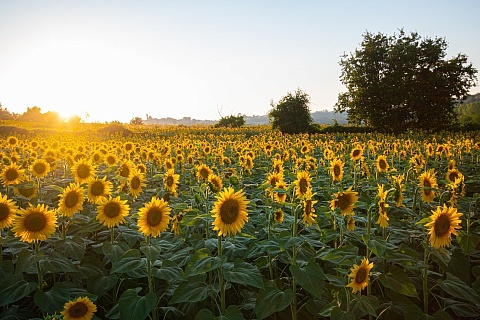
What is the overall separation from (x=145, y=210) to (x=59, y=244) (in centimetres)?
83

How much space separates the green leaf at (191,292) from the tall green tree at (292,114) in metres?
26.7

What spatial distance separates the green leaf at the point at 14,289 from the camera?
2789 millimetres

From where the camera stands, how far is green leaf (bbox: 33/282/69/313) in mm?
2791

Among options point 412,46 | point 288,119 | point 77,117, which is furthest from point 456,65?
point 77,117

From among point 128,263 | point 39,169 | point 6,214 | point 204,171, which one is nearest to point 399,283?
point 128,263

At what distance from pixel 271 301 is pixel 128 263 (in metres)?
1.07

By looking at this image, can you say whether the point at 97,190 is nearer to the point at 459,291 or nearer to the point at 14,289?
the point at 14,289

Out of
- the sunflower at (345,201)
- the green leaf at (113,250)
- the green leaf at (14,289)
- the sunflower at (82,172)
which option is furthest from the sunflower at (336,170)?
the green leaf at (14,289)

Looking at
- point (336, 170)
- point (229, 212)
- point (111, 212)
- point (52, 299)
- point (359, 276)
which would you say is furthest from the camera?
point (336, 170)

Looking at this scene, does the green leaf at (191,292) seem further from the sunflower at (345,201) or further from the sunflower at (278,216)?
the sunflower at (345,201)

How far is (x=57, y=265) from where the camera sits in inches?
117

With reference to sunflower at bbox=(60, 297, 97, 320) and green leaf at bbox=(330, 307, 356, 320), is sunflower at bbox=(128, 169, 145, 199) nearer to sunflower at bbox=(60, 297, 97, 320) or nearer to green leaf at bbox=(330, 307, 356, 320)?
sunflower at bbox=(60, 297, 97, 320)

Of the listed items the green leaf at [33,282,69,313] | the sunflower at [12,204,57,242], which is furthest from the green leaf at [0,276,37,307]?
the sunflower at [12,204,57,242]

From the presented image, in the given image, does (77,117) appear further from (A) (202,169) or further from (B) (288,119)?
(A) (202,169)
